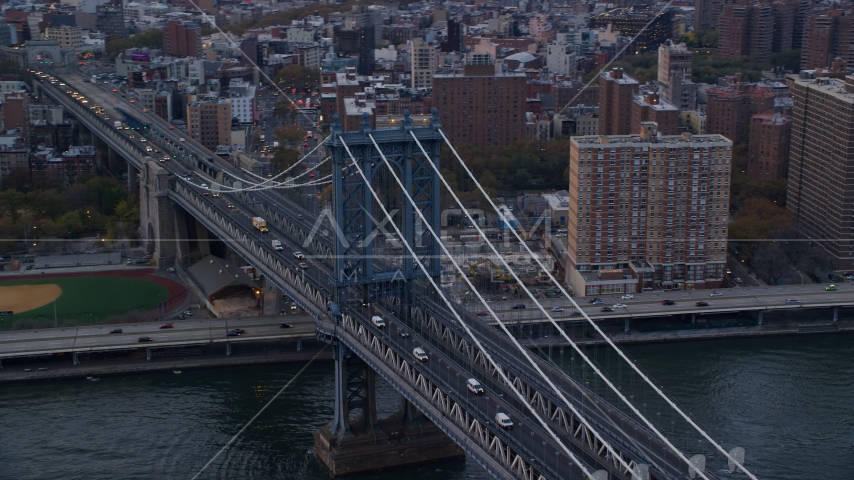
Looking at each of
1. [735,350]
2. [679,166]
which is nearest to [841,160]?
[679,166]

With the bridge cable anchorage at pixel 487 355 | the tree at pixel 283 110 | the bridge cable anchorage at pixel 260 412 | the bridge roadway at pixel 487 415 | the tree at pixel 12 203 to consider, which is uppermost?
the bridge cable anchorage at pixel 487 355

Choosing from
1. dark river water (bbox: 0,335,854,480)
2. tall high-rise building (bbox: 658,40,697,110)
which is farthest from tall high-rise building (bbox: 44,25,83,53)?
dark river water (bbox: 0,335,854,480)

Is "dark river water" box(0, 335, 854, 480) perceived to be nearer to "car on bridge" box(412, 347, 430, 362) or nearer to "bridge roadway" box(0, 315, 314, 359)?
"bridge roadway" box(0, 315, 314, 359)

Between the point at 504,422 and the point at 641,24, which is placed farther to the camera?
the point at 641,24

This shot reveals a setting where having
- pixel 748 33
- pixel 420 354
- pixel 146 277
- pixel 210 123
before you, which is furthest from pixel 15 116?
pixel 748 33

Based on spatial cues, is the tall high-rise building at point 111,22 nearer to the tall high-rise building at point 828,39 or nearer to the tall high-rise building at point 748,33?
the tall high-rise building at point 748,33

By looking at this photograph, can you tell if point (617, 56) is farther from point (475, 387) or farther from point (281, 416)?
point (475, 387)

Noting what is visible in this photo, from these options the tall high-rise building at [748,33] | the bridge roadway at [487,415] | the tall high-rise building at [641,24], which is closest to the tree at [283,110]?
Result: the tall high-rise building at [641,24]
